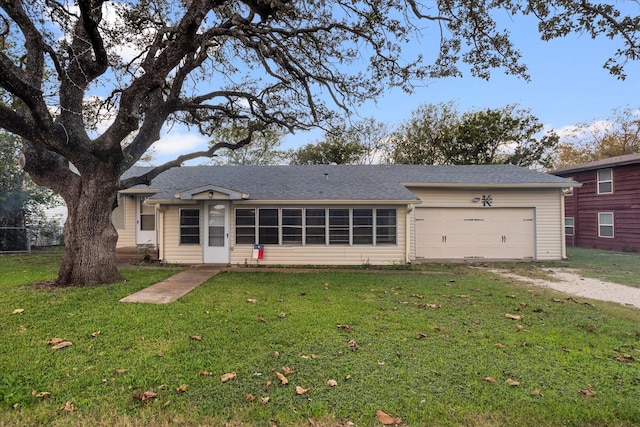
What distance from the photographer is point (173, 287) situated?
741 cm

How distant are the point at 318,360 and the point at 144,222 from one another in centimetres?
1242

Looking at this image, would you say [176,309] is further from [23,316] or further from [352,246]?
[352,246]

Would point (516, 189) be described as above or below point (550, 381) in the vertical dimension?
above

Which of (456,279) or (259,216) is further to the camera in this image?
(259,216)

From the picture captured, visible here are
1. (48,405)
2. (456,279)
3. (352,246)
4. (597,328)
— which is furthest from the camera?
(352,246)

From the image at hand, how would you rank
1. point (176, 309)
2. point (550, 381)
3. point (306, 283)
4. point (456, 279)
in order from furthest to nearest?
1. point (456, 279)
2. point (306, 283)
3. point (176, 309)
4. point (550, 381)

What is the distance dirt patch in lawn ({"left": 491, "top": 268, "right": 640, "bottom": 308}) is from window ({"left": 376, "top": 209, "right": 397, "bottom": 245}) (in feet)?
11.6

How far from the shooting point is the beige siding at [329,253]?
37.3 feet

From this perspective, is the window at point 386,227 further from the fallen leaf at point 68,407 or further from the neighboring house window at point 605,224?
the neighboring house window at point 605,224

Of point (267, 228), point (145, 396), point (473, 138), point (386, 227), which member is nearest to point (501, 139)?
point (473, 138)

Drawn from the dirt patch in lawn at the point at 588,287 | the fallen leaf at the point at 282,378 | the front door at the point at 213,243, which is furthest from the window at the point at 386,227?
the fallen leaf at the point at 282,378

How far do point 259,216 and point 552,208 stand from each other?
11649mm

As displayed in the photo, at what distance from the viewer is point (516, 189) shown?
13.2 m

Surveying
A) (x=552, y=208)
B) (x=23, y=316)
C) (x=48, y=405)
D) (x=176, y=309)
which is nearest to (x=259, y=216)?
(x=176, y=309)
